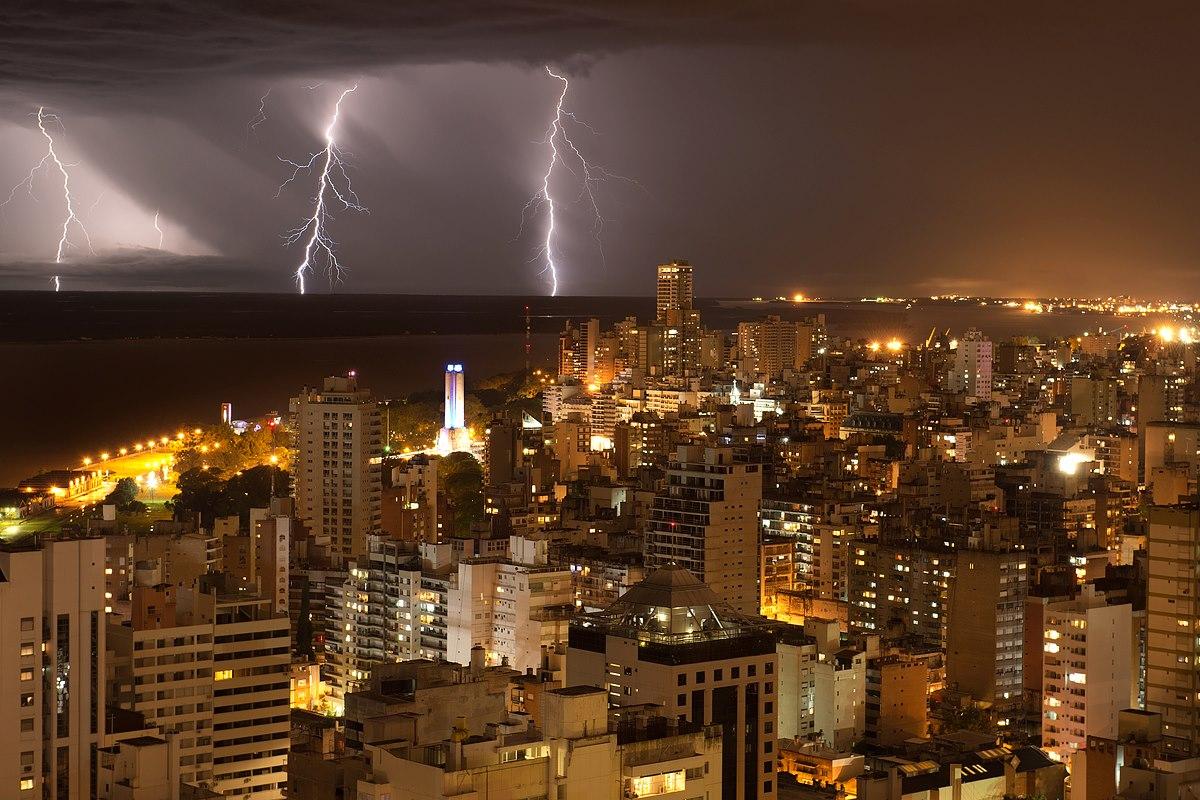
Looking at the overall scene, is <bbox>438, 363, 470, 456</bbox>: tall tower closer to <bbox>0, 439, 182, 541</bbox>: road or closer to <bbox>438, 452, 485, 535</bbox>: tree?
<bbox>438, 452, 485, 535</bbox>: tree

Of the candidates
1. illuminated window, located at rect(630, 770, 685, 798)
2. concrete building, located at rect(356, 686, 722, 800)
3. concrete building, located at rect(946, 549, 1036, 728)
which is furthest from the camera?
concrete building, located at rect(946, 549, 1036, 728)

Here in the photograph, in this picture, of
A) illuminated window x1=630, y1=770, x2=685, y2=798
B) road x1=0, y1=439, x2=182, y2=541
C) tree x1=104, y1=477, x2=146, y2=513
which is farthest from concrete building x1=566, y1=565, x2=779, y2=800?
tree x1=104, y1=477, x2=146, y2=513

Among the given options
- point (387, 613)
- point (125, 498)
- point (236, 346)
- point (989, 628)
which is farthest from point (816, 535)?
point (236, 346)

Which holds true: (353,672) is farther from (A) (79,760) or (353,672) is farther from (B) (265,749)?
(A) (79,760)

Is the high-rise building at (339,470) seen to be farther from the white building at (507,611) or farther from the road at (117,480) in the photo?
the white building at (507,611)

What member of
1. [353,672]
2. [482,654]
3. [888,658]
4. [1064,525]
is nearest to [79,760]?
[482,654]
